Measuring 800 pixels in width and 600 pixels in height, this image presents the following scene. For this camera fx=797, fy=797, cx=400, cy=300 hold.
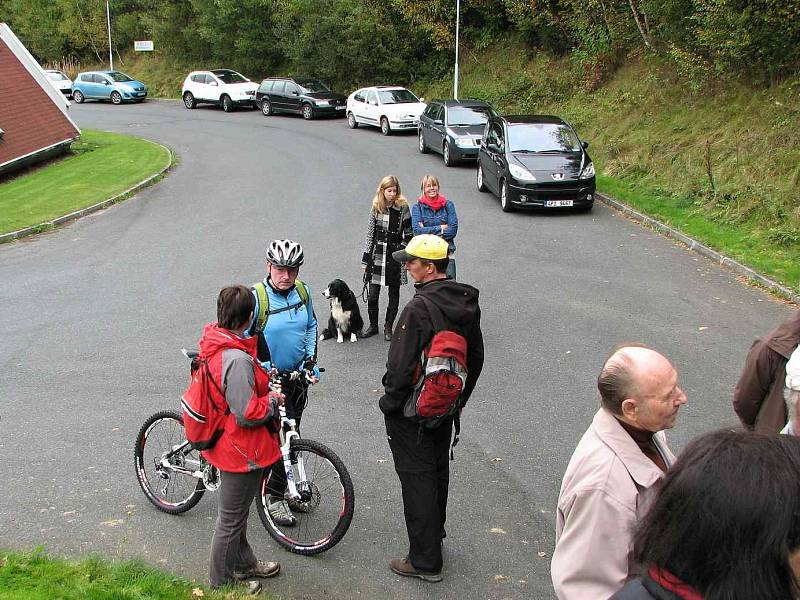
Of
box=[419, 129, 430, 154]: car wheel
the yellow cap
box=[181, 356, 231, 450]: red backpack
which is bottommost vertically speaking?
box=[419, 129, 430, 154]: car wheel

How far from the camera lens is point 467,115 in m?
23.9

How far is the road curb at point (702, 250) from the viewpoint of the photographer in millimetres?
11154

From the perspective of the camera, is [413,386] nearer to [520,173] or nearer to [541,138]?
[520,173]

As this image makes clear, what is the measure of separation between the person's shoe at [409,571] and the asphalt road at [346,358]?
0.06 meters

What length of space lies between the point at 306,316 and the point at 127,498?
2043 millimetres

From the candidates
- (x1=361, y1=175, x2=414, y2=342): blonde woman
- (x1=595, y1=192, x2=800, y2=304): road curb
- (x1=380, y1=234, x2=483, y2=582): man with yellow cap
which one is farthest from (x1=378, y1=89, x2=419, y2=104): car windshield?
(x1=380, y1=234, x2=483, y2=582): man with yellow cap

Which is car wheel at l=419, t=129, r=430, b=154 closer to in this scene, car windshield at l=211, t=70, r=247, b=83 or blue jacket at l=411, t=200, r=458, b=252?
blue jacket at l=411, t=200, r=458, b=252

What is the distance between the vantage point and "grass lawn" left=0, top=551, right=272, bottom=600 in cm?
450

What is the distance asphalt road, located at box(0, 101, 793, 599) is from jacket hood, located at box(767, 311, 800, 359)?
6.53ft

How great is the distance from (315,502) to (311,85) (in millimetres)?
34087

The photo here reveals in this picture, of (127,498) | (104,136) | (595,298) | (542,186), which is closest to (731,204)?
(542,186)

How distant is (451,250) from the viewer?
9250 millimetres

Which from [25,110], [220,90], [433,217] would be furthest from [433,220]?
[220,90]

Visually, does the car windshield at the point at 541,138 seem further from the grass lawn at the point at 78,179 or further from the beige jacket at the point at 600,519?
the beige jacket at the point at 600,519
